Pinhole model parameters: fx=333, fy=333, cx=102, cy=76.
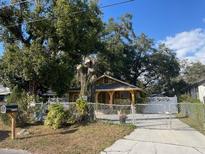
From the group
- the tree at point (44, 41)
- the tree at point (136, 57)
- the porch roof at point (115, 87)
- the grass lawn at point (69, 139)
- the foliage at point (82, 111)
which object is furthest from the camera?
the tree at point (136, 57)

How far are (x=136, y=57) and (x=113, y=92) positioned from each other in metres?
13.7

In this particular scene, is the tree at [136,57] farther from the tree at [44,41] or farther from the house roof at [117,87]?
the tree at [44,41]

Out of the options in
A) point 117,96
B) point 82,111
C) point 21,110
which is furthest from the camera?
point 117,96

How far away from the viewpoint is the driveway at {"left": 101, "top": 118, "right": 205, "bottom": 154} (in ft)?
38.1

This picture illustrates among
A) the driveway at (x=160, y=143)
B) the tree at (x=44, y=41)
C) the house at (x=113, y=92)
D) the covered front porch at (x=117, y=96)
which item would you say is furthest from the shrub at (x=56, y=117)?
the covered front porch at (x=117, y=96)

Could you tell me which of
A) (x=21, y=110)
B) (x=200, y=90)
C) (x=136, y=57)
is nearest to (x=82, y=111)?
(x=21, y=110)

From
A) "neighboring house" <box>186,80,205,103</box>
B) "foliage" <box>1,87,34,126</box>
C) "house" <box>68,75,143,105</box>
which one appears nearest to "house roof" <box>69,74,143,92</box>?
"house" <box>68,75,143,105</box>

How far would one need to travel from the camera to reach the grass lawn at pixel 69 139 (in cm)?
1221

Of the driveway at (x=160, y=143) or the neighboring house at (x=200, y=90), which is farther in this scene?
the neighboring house at (x=200, y=90)

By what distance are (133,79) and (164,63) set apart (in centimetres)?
522

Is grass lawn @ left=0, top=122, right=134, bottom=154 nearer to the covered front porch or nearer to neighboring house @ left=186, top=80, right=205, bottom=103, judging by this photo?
the covered front porch

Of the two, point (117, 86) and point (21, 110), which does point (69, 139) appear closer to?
point (21, 110)

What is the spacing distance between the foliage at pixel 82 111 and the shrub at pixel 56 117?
104 centimetres

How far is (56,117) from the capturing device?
1684cm
